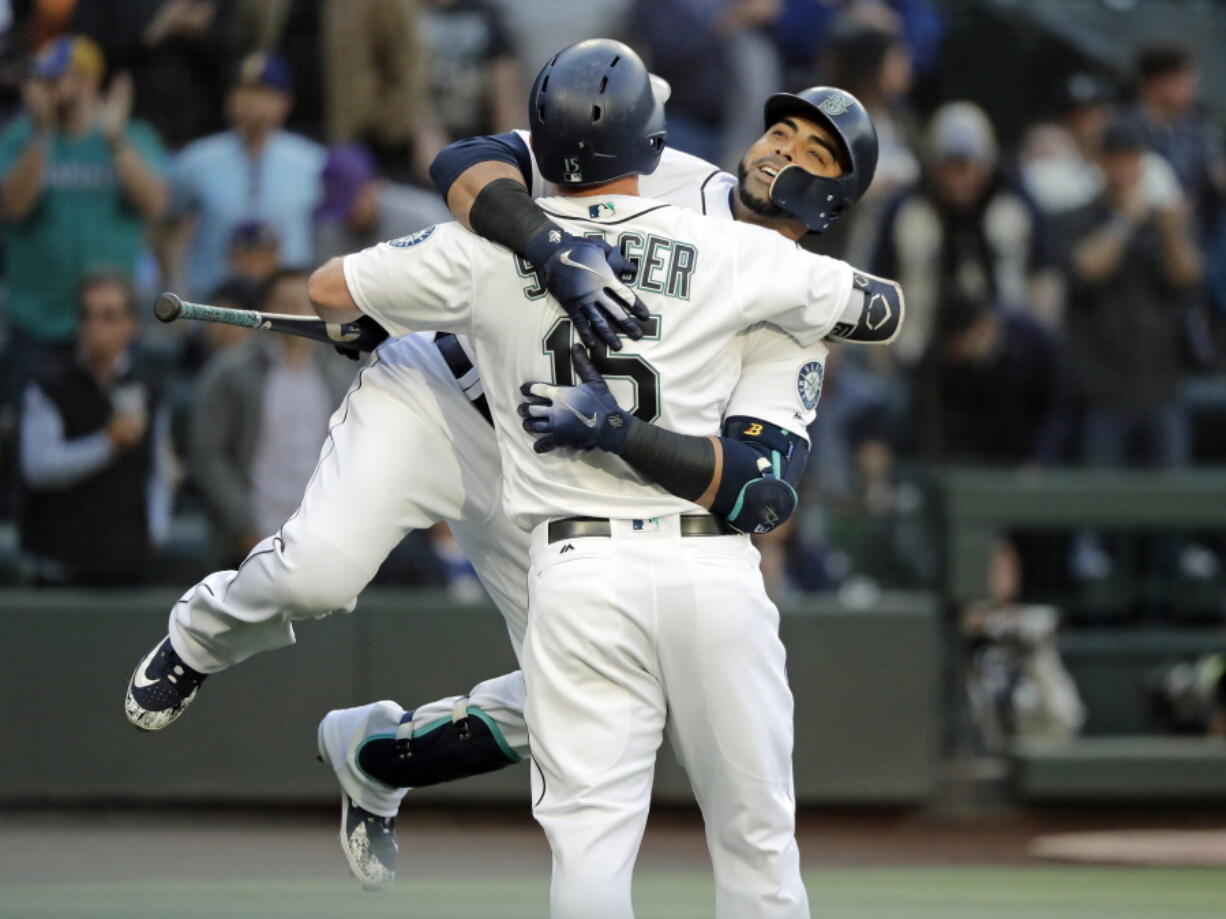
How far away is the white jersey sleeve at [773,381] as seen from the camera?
4195mm

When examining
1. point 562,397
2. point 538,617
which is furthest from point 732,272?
point 538,617

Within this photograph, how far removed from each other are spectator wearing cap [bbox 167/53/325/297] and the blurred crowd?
0.01 meters

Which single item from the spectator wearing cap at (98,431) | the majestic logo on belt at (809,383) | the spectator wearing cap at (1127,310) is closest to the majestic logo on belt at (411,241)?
the majestic logo on belt at (809,383)

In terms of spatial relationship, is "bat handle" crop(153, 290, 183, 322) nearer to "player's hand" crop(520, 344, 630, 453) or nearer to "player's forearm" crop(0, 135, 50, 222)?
"player's hand" crop(520, 344, 630, 453)

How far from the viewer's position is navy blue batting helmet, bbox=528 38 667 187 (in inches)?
155

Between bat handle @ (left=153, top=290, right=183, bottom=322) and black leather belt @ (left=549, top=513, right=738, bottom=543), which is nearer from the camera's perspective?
black leather belt @ (left=549, top=513, right=738, bottom=543)

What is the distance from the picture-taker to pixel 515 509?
4.06 meters

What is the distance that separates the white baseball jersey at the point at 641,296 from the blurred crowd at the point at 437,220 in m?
3.52

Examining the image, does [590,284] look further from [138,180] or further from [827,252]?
[827,252]

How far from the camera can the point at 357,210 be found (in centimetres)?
796

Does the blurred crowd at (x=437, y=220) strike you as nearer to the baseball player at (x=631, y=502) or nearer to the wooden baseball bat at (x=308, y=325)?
the wooden baseball bat at (x=308, y=325)

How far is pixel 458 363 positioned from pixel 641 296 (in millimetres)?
863

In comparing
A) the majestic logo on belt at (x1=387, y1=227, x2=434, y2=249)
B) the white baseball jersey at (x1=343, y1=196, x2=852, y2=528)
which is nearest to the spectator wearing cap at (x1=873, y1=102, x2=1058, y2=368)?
the white baseball jersey at (x1=343, y1=196, x2=852, y2=528)

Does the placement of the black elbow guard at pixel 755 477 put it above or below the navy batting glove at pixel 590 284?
below
